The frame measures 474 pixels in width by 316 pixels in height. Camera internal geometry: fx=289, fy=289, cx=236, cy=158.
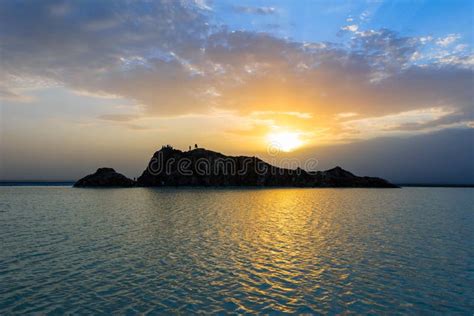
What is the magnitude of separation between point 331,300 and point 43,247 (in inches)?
1183

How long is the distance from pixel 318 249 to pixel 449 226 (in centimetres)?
3163

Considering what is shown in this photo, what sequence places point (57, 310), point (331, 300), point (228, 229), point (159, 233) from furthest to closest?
point (228, 229), point (159, 233), point (331, 300), point (57, 310)

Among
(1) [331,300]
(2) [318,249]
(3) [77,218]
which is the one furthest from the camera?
(3) [77,218]

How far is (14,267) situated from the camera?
24094 millimetres

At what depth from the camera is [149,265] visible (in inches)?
993

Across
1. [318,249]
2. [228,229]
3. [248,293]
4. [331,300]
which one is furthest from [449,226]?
[248,293]

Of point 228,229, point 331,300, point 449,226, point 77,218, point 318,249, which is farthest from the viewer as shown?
point 77,218

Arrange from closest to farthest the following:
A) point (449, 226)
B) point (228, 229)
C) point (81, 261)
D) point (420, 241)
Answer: point (81, 261) → point (420, 241) → point (228, 229) → point (449, 226)

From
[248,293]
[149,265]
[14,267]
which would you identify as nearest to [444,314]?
[248,293]

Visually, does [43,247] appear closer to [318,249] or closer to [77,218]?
[77,218]

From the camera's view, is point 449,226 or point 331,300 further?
point 449,226

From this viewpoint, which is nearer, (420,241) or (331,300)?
(331,300)

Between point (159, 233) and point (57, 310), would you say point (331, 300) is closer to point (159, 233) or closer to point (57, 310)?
point (57, 310)

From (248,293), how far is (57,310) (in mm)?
11171
